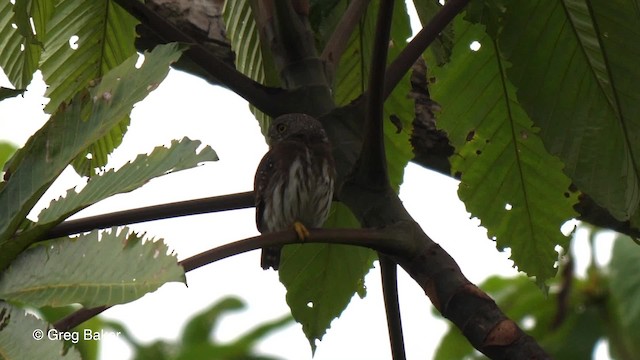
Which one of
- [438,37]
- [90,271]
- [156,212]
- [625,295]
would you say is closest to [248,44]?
[438,37]

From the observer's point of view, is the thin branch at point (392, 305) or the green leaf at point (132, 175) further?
the thin branch at point (392, 305)

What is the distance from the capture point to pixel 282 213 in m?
3.67

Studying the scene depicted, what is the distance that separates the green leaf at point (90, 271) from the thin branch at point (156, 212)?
24cm

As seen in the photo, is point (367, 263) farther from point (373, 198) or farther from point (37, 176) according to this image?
point (37, 176)

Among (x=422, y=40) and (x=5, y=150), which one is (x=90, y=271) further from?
(x=5, y=150)

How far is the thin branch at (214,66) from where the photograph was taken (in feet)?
8.55

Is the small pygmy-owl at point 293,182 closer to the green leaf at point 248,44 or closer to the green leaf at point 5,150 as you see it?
the green leaf at point 248,44

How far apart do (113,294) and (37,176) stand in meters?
0.36

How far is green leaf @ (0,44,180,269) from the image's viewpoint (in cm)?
193

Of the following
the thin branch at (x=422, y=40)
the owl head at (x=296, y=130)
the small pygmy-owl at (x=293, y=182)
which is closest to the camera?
the thin branch at (x=422, y=40)

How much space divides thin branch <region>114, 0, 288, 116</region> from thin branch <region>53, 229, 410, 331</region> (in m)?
0.48

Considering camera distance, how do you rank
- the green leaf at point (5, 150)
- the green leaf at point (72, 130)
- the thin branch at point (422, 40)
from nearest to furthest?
the green leaf at point (72, 130) < the thin branch at point (422, 40) < the green leaf at point (5, 150)

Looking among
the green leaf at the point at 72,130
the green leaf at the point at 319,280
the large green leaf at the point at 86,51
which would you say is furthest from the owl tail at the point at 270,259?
the green leaf at the point at 72,130

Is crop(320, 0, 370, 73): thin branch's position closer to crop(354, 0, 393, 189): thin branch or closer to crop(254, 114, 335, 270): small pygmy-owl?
crop(354, 0, 393, 189): thin branch
